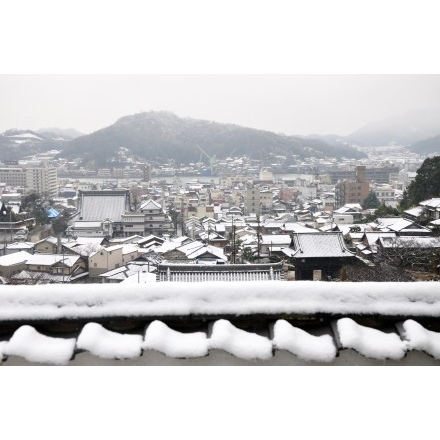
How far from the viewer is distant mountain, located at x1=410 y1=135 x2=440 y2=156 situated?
10.6 metres

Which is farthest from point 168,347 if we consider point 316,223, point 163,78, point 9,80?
point 163,78

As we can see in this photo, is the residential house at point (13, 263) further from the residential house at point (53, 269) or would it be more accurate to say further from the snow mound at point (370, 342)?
the snow mound at point (370, 342)

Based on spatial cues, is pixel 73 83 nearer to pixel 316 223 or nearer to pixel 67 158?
pixel 67 158

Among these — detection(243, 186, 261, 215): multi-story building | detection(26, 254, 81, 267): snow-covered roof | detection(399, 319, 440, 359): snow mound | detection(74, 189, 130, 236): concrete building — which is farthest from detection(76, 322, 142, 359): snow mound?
detection(243, 186, 261, 215): multi-story building

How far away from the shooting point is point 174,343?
499 millimetres

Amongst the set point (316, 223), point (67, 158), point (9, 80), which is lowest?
point (316, 223)

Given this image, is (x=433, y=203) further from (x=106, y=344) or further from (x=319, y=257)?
(x=106, y=344)

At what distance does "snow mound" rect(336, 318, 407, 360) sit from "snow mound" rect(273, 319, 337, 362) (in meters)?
0.02

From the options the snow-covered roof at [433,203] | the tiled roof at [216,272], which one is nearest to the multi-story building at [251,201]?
the snow-covered roof at [433,203]

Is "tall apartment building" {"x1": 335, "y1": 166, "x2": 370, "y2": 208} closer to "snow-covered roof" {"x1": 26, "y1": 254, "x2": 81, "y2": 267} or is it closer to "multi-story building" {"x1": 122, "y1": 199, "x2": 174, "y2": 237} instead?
"multi-story building" {"x1": 122, "y1": 199, "x2": 174, "y2": 237}

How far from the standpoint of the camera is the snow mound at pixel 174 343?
0.49 metres

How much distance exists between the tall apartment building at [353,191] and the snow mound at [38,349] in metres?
10.2

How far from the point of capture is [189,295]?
541 mm

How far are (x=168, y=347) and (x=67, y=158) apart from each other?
1327 centimetres
